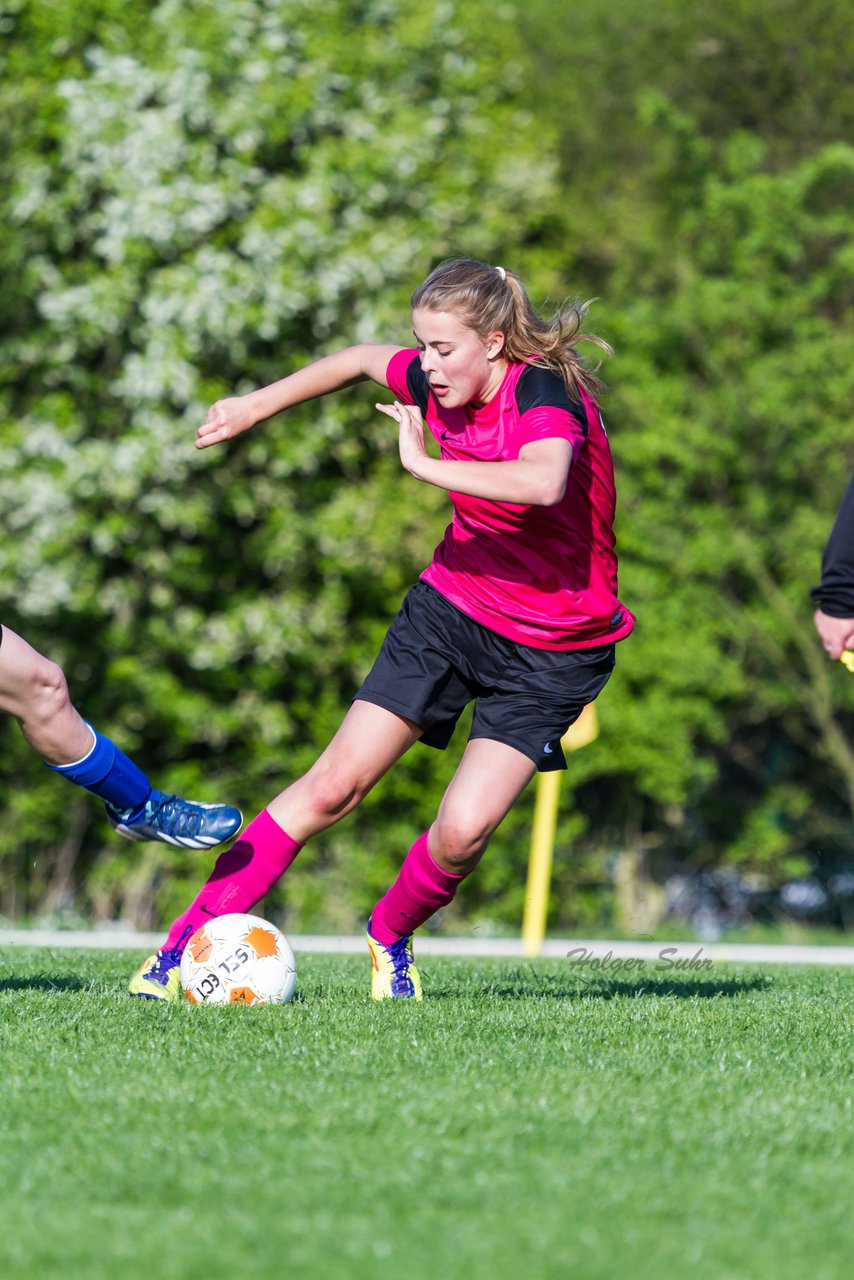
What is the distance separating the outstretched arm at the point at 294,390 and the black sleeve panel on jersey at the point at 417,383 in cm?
10

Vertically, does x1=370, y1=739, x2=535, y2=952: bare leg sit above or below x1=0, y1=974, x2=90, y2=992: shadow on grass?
above

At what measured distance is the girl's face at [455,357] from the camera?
440cm

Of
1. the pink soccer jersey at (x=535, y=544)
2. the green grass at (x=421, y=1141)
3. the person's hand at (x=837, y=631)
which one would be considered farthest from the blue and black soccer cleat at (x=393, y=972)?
the person's hand at (x=837, y=631)

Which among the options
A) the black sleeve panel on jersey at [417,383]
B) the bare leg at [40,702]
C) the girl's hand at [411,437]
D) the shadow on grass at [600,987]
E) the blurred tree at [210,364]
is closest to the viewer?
the girl's hand at [411,437]

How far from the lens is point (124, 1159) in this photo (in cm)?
266

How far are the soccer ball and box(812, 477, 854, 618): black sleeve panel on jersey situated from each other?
6.08 feet

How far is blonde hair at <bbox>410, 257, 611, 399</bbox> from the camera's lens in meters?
4.40

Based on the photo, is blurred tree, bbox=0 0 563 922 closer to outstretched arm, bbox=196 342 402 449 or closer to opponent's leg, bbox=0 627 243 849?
outstretched arm, bbox=196 342 402 449

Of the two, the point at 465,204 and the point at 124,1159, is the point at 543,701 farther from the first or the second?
the point at 465,204

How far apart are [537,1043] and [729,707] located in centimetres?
1328

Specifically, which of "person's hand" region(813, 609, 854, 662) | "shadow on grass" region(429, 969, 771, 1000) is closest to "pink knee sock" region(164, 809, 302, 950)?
"shadow on grass" region(429, 969, 771, 1000)

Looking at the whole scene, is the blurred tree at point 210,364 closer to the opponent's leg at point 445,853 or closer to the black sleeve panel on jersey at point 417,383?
the black sleeve panel on jersey at point 417,383

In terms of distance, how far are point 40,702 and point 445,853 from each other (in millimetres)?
1228

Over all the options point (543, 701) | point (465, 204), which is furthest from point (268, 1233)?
point (465, 204)
